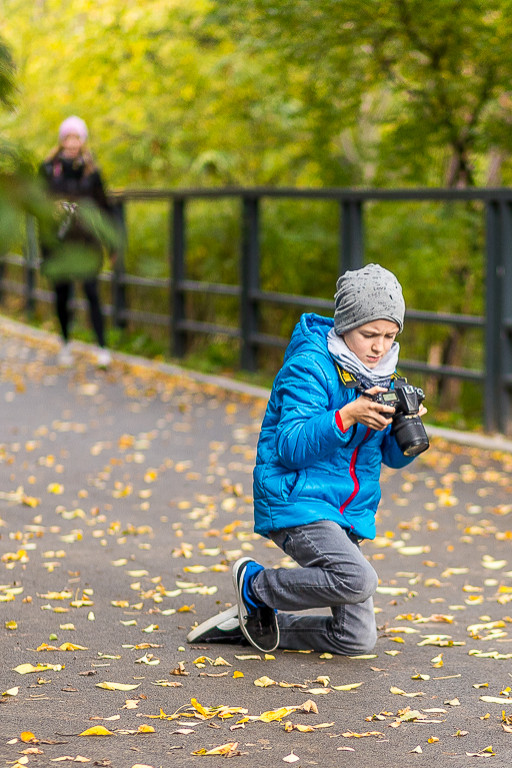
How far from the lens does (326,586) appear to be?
4.11 metres

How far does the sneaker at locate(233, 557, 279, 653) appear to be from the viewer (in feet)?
14.0

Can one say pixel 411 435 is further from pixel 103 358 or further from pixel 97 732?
pixel 103 358

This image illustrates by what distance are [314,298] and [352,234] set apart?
929 mm

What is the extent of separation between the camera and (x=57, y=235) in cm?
158

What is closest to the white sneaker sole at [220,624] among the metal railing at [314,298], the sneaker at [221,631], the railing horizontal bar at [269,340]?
the sneaker at [221,631]

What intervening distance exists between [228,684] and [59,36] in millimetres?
18725

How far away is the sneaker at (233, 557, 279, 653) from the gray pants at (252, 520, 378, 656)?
2.0 inches

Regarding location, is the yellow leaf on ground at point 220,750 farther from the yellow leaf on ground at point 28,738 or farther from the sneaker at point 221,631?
the sneaker at point 221,631

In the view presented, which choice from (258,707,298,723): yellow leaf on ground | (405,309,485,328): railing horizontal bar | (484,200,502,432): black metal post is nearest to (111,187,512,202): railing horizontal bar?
(484,200,502,432): black metal post

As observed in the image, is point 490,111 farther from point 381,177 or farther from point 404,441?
point 404,441

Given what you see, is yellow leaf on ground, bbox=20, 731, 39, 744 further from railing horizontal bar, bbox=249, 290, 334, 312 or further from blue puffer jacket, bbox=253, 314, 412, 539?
railing horizontal bar, bbox=249, 290, 334, 312

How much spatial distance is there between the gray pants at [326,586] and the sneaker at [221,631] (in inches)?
8.1

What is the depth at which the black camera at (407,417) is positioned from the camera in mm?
4035

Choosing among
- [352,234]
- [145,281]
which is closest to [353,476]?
[352,234]
